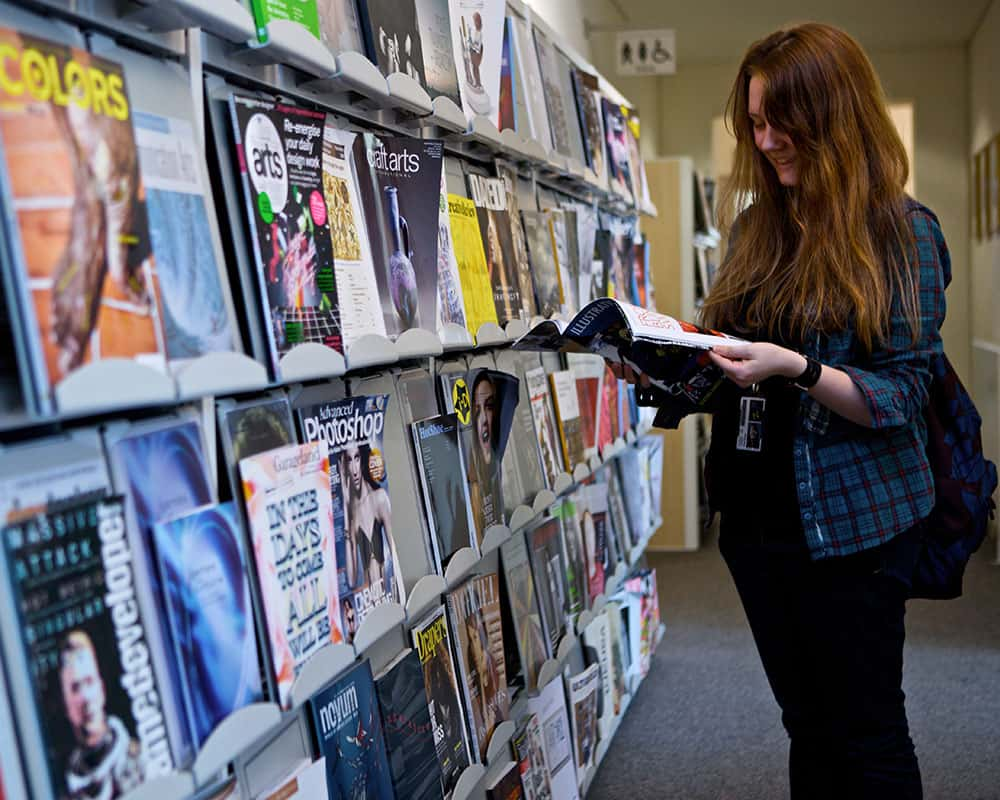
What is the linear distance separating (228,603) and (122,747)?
0.65 ft

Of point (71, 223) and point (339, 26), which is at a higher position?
point (339, 26)

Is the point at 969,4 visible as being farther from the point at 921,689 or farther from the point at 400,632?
the point at 400,632

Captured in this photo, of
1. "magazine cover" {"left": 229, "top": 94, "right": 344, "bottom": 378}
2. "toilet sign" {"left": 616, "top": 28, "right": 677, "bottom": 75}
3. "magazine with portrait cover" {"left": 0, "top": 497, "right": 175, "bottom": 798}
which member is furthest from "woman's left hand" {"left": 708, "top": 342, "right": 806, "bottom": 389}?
"toilet sign" {"left": 616, "top": 28, "right": 677, "bottom": 75}

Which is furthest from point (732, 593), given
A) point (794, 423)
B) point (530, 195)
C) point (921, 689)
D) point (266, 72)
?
point (266, 72)

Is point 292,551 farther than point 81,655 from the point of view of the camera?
Yes

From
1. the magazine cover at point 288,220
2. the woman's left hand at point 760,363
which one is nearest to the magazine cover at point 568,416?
the woman's left hand at point 760,363

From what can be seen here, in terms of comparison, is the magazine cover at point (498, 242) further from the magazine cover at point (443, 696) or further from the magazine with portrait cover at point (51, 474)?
the magazine with portrait cover at point (51, 474)

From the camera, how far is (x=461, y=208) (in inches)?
74.0

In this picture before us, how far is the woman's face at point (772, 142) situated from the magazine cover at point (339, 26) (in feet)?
2.11

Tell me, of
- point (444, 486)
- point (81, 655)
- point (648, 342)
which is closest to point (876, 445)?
point (648, 342)

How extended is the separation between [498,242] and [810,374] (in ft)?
2.54

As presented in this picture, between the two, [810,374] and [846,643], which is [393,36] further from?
[846,643]

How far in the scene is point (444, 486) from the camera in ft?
5.59

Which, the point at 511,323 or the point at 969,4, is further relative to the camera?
the point at 969,4
